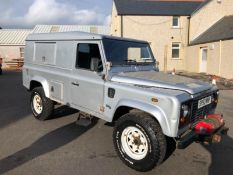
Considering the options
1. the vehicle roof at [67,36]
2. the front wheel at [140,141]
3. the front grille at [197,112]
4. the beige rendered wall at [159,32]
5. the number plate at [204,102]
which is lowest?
the front wheel at [140,141]

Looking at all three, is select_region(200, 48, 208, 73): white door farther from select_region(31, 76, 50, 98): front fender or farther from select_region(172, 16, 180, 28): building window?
select_region(31, 76, 50, 98): front fender

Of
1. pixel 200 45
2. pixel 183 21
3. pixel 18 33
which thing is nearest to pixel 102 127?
pixel 200 45

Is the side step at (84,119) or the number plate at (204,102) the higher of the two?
the number plate at (204,102)

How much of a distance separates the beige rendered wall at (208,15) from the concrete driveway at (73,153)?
20.5 metres

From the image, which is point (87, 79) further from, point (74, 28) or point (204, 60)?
point (74, 28)

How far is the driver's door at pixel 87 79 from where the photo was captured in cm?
526

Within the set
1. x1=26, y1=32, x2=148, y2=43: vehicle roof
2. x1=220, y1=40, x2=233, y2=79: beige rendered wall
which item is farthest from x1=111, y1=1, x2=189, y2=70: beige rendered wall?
x1=26, y1=32, x2=148, y2=43: vehicle roof

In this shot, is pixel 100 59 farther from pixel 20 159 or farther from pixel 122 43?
pixel 20 159

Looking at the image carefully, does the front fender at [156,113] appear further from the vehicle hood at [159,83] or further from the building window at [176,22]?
the building window at [176,22]

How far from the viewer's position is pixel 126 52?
18.8 feet

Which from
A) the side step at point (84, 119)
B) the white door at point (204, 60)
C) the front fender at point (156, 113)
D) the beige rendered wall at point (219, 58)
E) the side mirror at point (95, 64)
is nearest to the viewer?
the front fender at point (156, 113)

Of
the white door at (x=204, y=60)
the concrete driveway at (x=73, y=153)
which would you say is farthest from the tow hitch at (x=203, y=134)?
the white door at (x=204, y=60)

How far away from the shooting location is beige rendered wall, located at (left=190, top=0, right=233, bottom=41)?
24.0 meters

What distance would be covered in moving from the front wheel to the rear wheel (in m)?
2.72
